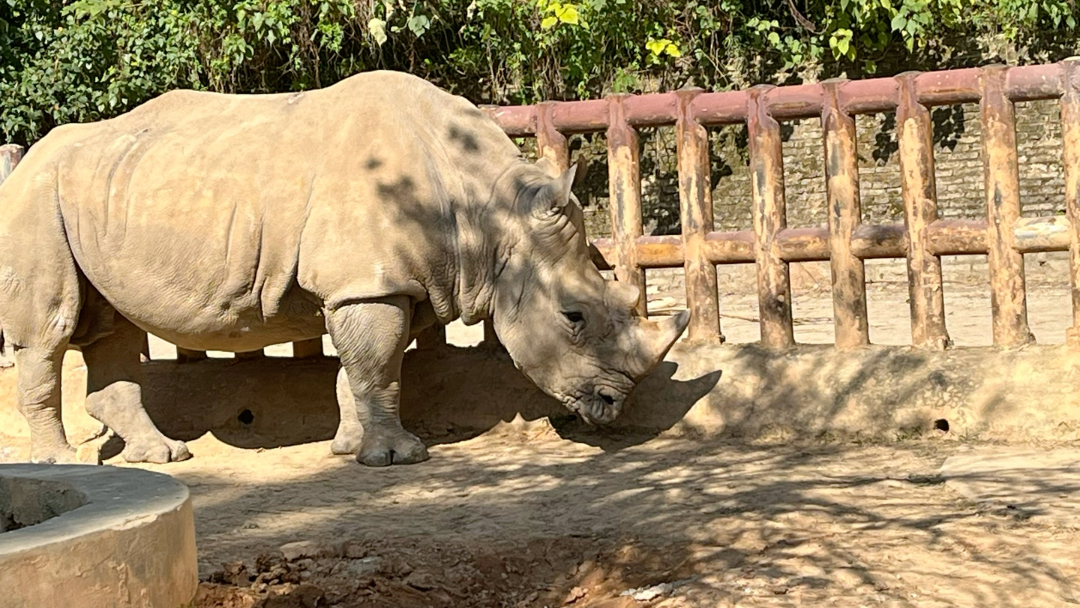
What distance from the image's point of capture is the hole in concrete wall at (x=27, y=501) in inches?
173

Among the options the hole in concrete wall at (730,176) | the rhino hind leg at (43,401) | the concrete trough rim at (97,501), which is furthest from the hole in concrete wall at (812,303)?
the concrete trough rim at (97,501)

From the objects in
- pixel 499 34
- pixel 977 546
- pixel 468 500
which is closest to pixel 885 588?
pixel 977 546

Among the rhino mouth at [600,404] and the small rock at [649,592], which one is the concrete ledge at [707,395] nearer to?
the rhino mouth at [600,404]

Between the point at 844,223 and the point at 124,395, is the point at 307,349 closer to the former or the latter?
the point at 124,395

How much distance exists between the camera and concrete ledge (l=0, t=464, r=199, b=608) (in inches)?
140

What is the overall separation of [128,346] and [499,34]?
882 cm

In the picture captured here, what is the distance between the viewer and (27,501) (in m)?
4.47

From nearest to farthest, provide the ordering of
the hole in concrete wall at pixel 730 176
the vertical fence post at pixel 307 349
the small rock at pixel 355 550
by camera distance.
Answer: the small rock at pixel 355 550
the vertical fence post at pixel 307 349
the hole in concrete wall at pixel 730 176

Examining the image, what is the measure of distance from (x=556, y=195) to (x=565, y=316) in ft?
1.96

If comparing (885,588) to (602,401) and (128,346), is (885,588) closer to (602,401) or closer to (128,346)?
(602,401)

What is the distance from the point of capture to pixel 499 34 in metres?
16.5

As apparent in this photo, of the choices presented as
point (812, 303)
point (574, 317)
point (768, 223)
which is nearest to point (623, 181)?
point (768, 223)

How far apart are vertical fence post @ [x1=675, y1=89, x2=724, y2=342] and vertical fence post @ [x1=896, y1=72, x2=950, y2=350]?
105cm

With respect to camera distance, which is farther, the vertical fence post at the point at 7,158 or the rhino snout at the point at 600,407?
the vertical fence post at the point at 7,158
